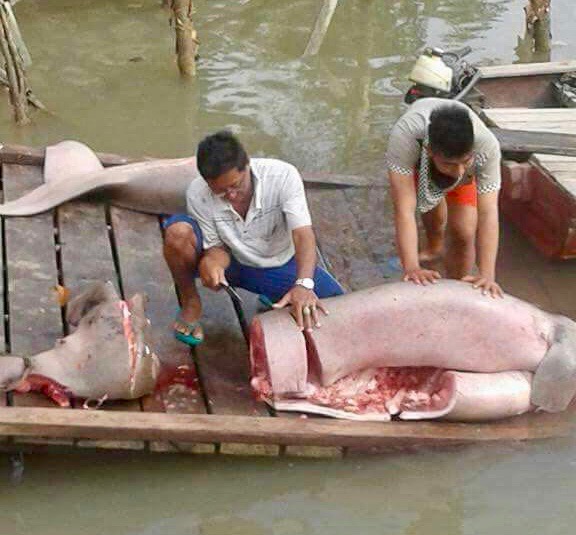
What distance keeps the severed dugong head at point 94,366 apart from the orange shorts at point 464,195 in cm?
175

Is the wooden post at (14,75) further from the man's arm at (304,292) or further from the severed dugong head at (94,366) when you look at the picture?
the man's arm at (304,292)

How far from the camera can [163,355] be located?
4.84 m

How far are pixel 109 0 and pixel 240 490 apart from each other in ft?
25.7

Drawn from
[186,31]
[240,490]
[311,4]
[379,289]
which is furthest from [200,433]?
[311,4]

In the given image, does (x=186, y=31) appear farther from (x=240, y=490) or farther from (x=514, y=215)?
(x=240, y=490)

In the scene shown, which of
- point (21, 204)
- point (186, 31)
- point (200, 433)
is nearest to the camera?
point (200, 433)

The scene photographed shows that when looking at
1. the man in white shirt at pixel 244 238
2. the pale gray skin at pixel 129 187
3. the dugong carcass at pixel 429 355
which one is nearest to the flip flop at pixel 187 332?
the man in white shirt at pixel 244 238

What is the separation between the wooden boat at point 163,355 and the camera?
4.25 metres

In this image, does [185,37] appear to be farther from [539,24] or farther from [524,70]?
[539,24]

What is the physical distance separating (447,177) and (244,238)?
103cm

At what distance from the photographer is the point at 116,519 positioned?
4.34 metres

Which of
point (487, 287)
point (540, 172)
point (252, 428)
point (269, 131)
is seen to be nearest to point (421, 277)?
point (487, 287)

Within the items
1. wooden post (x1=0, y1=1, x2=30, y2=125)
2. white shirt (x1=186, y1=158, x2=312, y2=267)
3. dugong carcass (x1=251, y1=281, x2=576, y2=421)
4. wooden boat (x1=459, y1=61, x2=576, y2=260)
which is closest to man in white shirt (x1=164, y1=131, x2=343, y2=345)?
white shirt (x1=186, y1=158, x2=312, y2=267)

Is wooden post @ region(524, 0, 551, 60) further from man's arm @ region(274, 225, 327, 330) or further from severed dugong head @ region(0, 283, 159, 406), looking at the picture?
severed dugong head @ region(0, 283, 159, 406)
